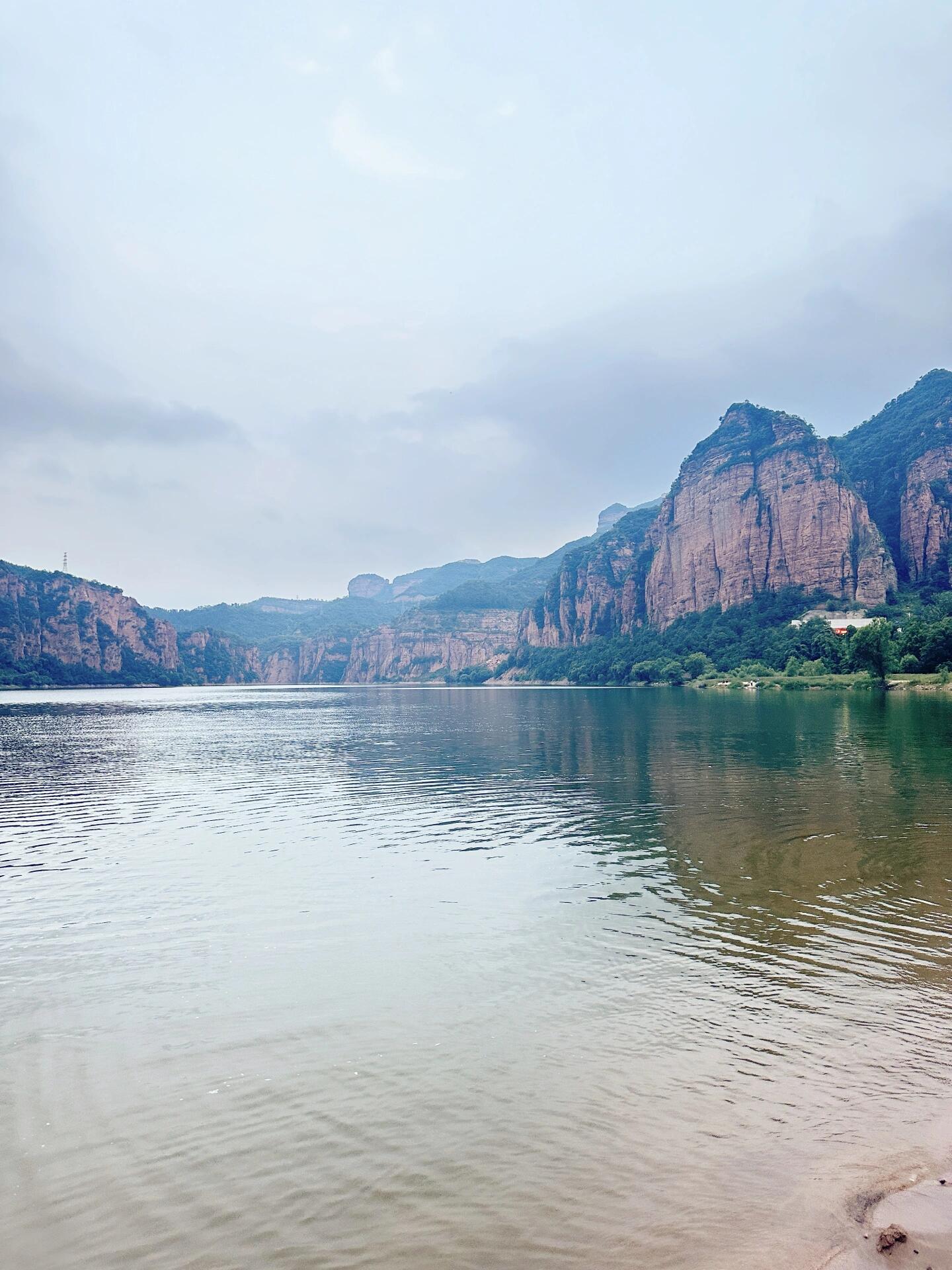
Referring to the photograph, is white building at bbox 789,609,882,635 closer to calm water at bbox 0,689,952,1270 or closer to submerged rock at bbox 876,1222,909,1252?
calm water at bbox 0,689,952,1270

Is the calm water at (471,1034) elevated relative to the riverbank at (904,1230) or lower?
lower

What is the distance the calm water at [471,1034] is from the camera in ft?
21.4

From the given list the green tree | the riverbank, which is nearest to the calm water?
the riverbank

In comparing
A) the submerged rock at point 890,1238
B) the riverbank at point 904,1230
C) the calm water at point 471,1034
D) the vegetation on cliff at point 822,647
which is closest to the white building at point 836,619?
the vegetation on cliff at point 822,647

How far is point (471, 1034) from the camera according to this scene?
10148 mm

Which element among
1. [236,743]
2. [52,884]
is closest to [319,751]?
[236,743]

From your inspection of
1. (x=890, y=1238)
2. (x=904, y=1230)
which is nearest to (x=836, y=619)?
(x=904, y=1230)

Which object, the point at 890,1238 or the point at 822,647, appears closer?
the point at 890,1238

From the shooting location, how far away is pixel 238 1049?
32.4 ft

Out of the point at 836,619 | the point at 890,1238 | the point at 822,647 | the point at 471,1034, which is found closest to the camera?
the point at 890,1238

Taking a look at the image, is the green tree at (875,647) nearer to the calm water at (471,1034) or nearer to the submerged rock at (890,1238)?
the calm water at (471,1034)

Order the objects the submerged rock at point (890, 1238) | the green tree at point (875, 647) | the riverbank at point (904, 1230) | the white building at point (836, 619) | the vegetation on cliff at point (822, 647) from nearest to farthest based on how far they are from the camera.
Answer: the riverbank at point (904, 1230) < the submerged rock at point (890, 1238) < the green tree at point (875, 647) < the vegetation on cliff at point (822, 647) < the white building at point (836, 619)

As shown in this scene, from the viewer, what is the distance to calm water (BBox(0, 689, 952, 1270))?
21.4 feet

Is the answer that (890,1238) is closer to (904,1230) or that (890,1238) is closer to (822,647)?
(904,1230)
